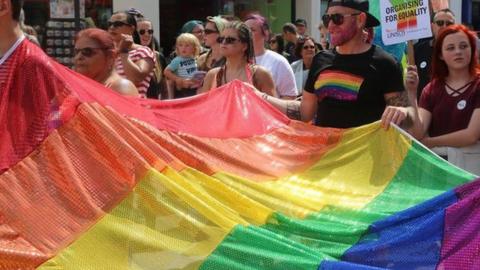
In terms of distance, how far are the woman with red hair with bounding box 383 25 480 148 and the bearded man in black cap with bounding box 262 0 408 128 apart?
0.26 metres

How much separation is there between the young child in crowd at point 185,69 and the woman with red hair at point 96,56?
3503 millimetres

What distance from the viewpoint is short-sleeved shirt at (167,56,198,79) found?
29.7 feet

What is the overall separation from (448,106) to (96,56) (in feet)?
7.28

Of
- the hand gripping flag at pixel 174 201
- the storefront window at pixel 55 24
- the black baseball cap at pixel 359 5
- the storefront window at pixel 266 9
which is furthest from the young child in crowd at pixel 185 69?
the storefront window at pixel 266 9

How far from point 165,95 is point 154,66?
0.77 metres

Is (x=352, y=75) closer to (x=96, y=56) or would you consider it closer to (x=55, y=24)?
(x=96, y=56)

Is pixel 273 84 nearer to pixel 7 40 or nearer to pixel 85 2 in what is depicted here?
pixel 7 40

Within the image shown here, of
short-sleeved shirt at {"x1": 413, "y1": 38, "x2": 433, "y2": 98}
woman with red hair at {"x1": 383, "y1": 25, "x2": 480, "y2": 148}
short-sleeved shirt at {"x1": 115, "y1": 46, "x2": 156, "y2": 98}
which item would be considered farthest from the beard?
short-sleeved shirt at {"x1": 413, "y1": 38, "x2": 433, "y2": 98}

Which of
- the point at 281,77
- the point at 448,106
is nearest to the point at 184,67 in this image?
the point at 281,77

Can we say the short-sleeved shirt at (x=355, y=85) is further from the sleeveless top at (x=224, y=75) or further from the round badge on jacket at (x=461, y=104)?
the sleeveless top at (x=224, y=75)

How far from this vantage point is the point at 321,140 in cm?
493

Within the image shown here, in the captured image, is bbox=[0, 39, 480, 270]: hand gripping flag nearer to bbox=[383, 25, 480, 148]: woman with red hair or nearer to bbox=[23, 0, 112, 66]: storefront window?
bbox=[383, 25, 480, 148]: woman with red hair

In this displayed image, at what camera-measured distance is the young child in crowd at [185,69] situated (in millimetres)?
8758

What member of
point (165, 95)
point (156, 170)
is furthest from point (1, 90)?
point (165, 95)
